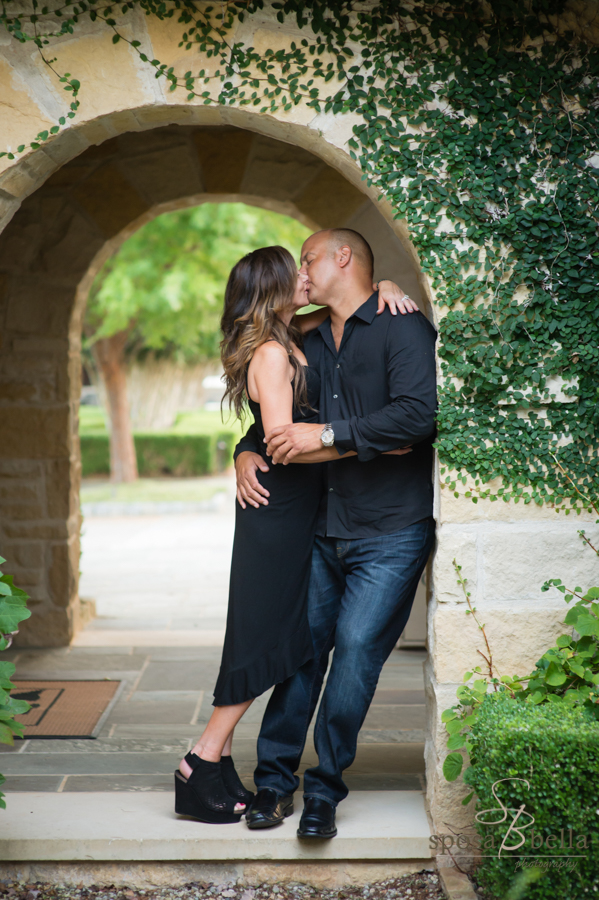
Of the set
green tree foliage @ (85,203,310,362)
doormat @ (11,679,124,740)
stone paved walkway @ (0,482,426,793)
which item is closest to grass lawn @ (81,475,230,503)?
green tree foliage @ (85,203,310,362)

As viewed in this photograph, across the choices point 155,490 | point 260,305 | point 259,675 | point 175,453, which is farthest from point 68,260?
point 175,453

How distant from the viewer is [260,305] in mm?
2395

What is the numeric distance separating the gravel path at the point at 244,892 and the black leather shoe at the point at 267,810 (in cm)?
18

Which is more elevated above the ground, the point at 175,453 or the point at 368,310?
the point at 368,310

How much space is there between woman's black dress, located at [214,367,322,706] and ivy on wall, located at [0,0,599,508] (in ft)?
1.72

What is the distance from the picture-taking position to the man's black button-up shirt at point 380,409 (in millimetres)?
2291

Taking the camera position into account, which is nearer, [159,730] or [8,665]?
[8,665]

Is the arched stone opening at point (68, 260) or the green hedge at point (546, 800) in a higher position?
the arched stone opening at point (68, 260)

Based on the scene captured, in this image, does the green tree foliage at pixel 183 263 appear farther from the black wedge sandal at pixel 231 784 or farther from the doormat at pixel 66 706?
the black wedge sandal at pixel 231 784

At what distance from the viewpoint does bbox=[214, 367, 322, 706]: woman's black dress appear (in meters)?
2.40

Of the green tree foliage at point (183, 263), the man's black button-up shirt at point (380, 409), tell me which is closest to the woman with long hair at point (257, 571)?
the man's black button-up shirt at point (380, 409)

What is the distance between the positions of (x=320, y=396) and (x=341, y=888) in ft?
4.92

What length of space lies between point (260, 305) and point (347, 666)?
1.13 meters

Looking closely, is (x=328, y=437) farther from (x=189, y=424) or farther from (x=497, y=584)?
(x=189, y=424)
